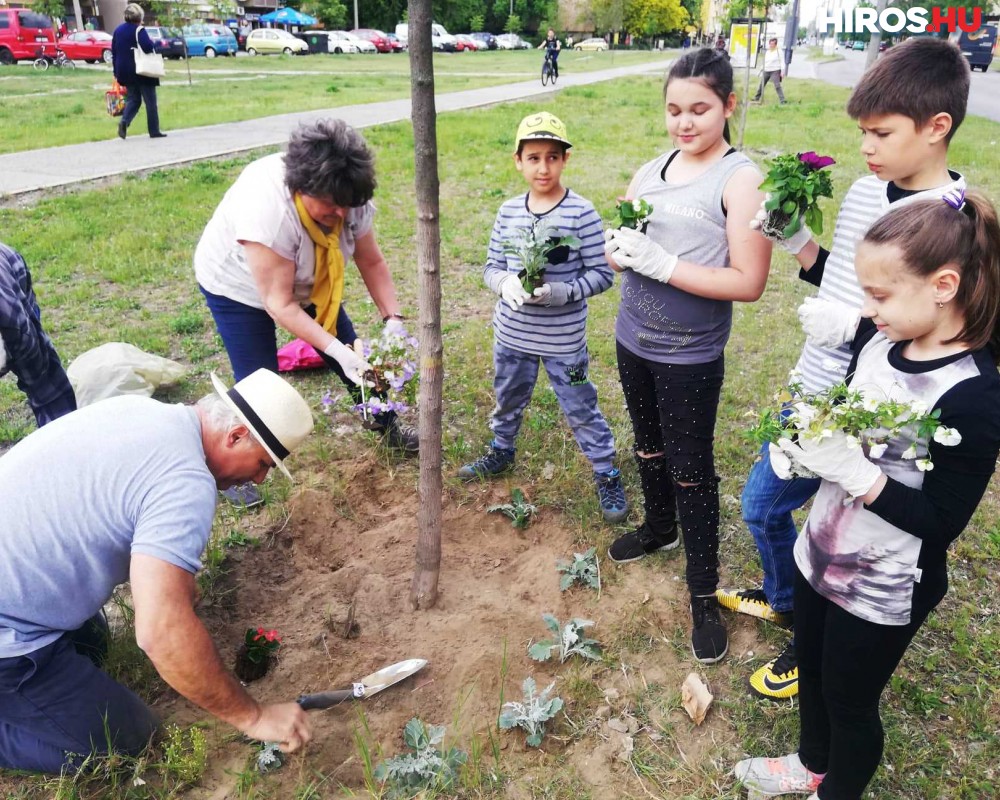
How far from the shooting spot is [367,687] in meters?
2.44

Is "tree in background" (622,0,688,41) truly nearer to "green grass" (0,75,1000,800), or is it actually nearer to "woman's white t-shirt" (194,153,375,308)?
"green grass" (0,75,1000,800)

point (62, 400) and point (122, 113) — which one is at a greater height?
point (122, 113)

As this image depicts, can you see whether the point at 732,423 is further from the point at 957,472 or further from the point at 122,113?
the point at 122,113

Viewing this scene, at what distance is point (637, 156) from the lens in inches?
428

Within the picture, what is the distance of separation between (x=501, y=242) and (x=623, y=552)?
1414mm

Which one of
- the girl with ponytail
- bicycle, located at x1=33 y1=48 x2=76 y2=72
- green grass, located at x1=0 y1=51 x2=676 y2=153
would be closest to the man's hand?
the girl with ponytail

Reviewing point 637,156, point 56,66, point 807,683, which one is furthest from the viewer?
point 56,66

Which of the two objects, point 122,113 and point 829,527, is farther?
point 122,113

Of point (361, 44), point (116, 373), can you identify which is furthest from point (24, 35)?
point (116, 373)

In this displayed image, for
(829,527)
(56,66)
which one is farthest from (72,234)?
(56,66)

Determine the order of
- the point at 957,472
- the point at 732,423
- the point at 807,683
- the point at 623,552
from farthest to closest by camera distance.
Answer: the point at 732,423, the point at 623,552, the point at 807,683, the point at 957,472

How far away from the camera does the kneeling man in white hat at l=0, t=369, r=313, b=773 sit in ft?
6.15

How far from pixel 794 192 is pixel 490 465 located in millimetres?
2012

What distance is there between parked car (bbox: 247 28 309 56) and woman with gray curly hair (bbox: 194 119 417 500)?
38.3 m
